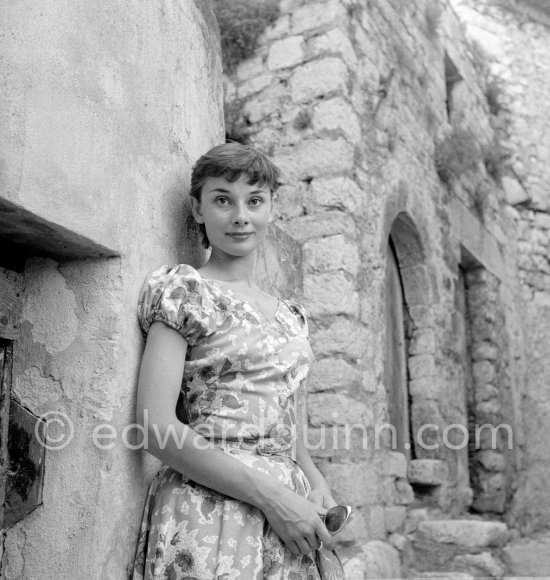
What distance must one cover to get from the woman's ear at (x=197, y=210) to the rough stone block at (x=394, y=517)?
298cm

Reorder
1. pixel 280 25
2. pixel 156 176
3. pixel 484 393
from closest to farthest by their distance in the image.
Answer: pixel 156 176, pixel 280 25, pixel 484 393

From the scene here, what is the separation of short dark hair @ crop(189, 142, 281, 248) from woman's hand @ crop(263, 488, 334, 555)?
2.51ft

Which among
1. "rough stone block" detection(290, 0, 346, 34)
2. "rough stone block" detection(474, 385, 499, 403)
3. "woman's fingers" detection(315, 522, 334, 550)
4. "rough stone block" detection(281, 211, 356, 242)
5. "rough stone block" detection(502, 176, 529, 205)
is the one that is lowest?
"woman's fingers" detection(315, 522, 334, 550)

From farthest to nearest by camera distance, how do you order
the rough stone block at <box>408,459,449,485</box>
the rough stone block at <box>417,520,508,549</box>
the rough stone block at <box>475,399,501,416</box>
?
the rough stone block at <box>475,399,501,416</box>
the rough stone block at <box>408,459,449,485</box>
the rough stone block at <box>417,520,508,549</box>

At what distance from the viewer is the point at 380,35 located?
17.1 feet

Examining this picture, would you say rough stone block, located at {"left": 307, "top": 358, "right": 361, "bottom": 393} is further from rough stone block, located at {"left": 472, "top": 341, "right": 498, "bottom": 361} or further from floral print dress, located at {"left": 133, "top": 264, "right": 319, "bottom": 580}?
rough stone block, located at {"left": 472, "top": 341, "right": 498, "bottom": 361}

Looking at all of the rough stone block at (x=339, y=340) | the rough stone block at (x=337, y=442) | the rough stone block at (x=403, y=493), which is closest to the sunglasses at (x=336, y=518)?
the rough stone block at (x=337, y=442)

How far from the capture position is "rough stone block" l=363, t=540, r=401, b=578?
3.89m

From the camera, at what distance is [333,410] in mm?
4078

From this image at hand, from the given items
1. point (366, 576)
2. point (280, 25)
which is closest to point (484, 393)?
point (366, 576)

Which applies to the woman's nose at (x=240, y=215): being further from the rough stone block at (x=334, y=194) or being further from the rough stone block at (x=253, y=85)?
the rough stone block at (x=253, y=85)

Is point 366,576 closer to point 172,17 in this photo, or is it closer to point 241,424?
point 241,424

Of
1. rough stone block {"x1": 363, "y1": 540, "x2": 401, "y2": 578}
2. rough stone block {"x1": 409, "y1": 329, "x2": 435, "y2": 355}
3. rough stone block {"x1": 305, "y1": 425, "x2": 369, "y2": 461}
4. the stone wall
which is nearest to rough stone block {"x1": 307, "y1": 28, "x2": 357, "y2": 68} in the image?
the stone wall

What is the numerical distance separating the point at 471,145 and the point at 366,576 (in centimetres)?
442
